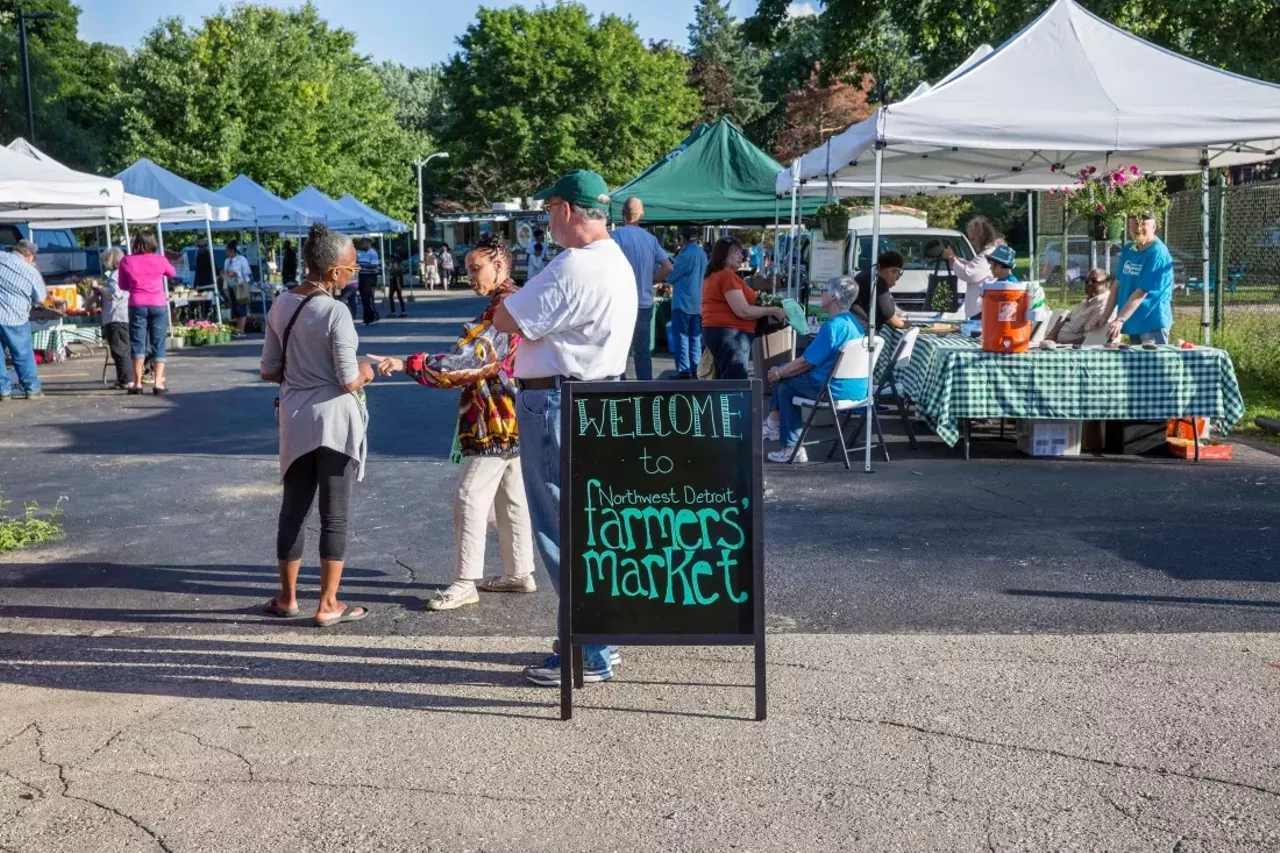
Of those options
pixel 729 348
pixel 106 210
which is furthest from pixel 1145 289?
pixel 106 210

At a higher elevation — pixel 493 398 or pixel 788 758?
pixel 493 398

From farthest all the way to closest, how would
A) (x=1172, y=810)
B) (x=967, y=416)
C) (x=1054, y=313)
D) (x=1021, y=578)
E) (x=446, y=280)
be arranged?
(x=446, y=280) < (x=1054, y=313) < (x=967, y=416) < (x=1021, y=578) < (x=1172, y=810)

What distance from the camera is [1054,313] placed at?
39.9 ft

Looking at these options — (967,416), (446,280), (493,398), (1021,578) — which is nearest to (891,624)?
(1021,578)

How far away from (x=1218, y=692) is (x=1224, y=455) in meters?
5.84

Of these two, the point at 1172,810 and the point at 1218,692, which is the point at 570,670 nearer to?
the point at 1172,810

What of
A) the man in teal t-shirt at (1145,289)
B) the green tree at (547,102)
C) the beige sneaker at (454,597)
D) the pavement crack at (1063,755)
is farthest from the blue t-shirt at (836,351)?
the green tree at (547,102)

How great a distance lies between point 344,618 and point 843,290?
17.2ft

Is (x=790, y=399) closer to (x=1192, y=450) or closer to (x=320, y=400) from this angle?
(x=1192, y=450)

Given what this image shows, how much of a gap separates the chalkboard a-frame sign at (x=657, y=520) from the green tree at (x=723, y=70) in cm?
6684

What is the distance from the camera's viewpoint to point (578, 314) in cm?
498

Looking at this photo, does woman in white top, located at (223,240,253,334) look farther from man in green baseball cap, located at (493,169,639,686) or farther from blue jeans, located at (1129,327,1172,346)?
man in green baseball cap, located at (493,169,639,686)

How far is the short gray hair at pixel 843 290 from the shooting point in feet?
33.2

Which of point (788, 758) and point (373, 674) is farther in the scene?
point (373, 674)
